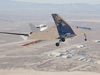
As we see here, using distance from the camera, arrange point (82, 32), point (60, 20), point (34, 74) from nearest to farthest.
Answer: point (60, 20), point (82, 32), point (34, 74)

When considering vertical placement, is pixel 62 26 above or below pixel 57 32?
above

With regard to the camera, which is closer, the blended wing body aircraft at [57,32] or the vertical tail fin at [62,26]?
the vertical tail fin at [62,26]

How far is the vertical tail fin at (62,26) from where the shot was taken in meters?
30.8

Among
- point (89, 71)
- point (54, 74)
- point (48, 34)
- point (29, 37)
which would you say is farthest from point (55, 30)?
point (89, 71)

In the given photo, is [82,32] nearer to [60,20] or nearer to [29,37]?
[60,20]

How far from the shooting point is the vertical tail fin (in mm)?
30750

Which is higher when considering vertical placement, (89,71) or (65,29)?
(65,29)

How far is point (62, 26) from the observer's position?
31.1 meters

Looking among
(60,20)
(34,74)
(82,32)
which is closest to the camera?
(60,20)

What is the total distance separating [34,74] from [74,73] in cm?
3616

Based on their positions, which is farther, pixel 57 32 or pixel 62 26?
pixel 57 32

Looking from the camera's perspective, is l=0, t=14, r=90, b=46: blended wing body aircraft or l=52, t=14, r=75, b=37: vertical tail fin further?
l=0, t=14, r=90, b=46: blended wing body aircraft

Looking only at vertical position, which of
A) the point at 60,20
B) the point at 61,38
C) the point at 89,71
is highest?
the point at 60,20

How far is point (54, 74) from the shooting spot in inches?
7446
